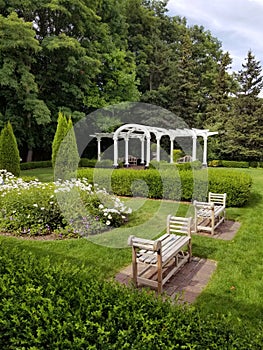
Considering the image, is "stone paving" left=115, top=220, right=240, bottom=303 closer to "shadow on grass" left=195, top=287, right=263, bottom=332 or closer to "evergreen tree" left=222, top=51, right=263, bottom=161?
"shadow on grass" left=195, top=287, right=263, bottom=332

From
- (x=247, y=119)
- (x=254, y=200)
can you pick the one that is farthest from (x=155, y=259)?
(x=247, y=119)

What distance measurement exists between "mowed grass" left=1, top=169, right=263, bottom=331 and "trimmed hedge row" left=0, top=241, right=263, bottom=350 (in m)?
0.64

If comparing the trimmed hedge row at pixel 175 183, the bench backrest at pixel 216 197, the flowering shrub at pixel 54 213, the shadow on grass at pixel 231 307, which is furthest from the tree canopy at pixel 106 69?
the shadow on grass at pixel 231 307

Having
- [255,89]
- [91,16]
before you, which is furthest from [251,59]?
[91,16]

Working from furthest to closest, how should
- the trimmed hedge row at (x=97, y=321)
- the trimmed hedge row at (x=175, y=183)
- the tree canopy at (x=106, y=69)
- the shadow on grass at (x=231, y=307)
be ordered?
the tree canopy at (x=106, y=69), the trimmed hedge row at (x=175, y=183), the shadow on grass at (x=231, y=307), the trimmed hedge row at (x=97, y=321)

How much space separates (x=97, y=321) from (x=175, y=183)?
7819mm

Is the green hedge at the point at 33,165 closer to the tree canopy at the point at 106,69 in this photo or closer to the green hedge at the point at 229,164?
the tree canopy at the point at 106,69

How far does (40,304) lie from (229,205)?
7.76 meters

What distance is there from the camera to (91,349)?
1670mm

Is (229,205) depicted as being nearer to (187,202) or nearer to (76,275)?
(187,202)

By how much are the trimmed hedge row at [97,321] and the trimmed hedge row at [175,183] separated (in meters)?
7.10

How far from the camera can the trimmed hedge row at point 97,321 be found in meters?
1.76

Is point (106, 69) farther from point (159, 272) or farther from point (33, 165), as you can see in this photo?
point (159, 272)

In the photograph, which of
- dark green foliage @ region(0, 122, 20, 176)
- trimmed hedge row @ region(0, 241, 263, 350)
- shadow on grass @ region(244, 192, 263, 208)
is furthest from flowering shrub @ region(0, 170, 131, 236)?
dark green foliage @ region(0, 122, 20, 176)
